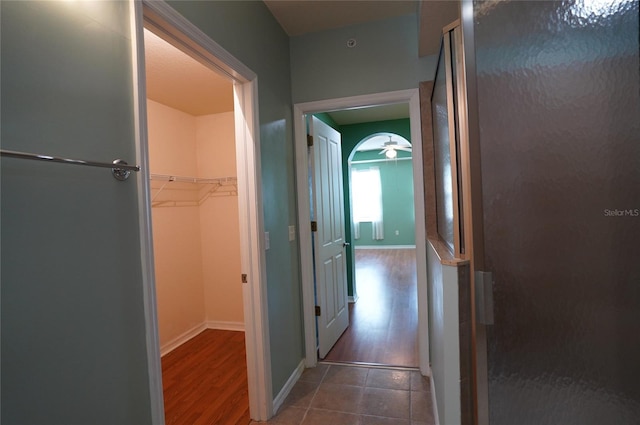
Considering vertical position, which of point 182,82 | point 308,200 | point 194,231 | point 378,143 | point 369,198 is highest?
point 378,143

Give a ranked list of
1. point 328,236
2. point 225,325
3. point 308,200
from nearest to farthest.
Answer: point 308,200 → point 328,236 → point 225,325

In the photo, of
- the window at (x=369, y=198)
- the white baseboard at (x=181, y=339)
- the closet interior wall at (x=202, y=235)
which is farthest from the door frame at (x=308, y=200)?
the window at (x=369, y=198)

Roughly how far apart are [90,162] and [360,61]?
6.84ft

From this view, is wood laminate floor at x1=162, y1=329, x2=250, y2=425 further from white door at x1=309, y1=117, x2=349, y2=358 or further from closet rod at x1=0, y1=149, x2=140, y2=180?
closet rod at x1=0, y1=149, x2=140, y2=180

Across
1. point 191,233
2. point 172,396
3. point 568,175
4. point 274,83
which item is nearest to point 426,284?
point 568,175

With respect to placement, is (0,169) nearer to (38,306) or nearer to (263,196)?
(38,306)

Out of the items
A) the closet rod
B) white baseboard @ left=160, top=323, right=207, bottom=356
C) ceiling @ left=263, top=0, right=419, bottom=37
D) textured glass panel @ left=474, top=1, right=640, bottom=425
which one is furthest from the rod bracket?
white baseboard @ left=160, top=323, right=207, bottom=356

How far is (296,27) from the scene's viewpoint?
2.33m

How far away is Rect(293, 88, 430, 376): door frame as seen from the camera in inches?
88.0

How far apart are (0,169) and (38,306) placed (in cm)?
34

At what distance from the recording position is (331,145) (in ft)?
10.1

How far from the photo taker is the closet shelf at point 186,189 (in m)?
2.91

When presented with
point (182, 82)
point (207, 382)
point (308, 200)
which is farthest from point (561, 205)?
point (182, 82)

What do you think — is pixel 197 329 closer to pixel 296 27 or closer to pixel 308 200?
pixel 308 200
